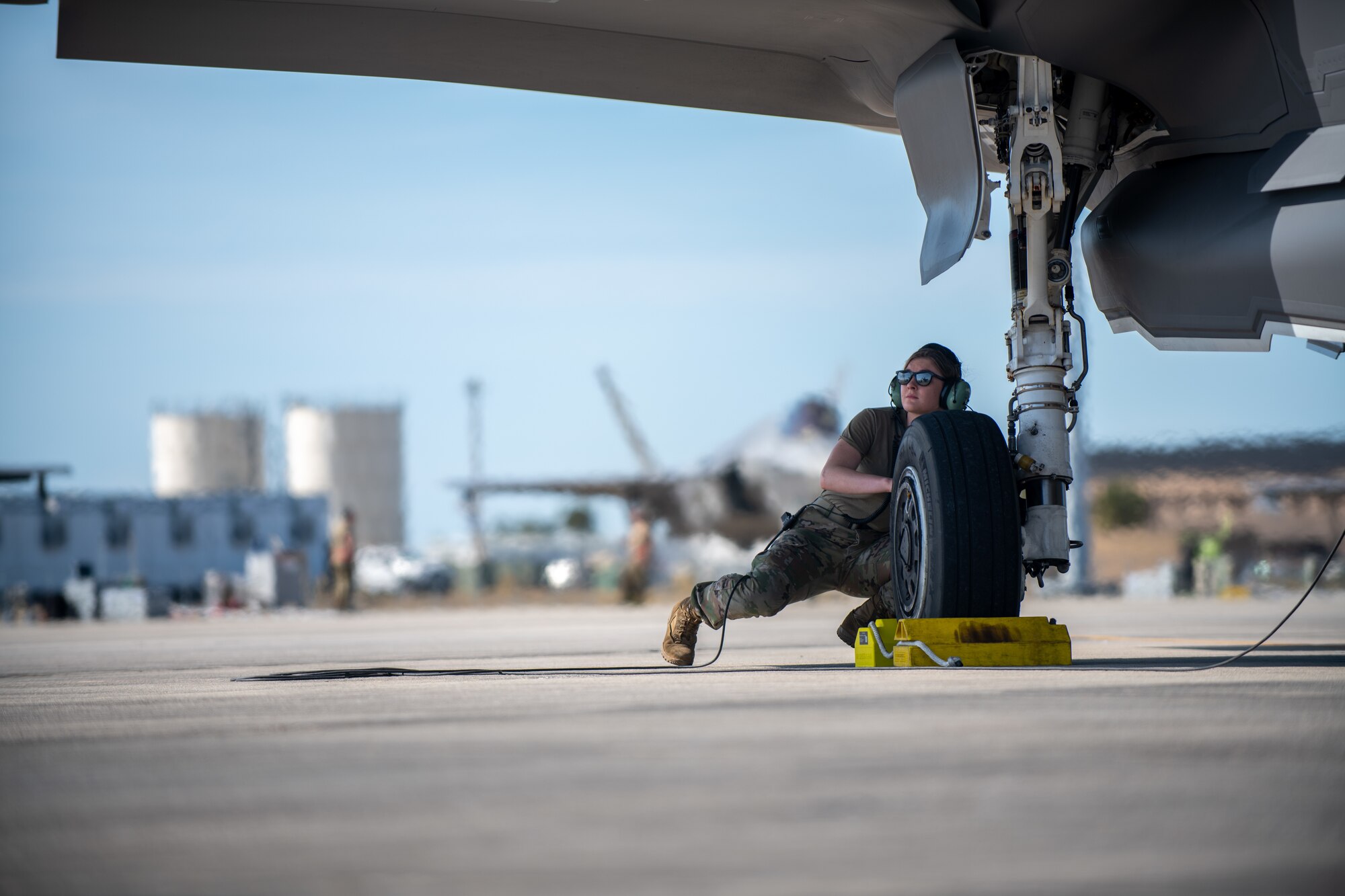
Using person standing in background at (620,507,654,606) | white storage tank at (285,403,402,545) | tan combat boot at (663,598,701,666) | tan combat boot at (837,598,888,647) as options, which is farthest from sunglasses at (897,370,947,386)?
white storage tank at (285,403,402,545)

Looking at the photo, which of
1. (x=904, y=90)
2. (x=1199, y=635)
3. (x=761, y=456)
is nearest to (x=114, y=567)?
(x=761, y=456)

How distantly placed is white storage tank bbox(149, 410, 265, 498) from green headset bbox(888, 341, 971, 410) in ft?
189

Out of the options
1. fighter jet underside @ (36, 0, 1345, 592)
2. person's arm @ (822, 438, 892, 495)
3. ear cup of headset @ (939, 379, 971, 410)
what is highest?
fighter jet underside @ (36, 0, 1345, 592)

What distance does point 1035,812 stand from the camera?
76.0 inches

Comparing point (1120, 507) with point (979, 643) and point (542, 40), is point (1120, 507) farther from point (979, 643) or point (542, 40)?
point (979, 643)

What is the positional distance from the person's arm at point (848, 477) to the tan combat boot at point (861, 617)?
497 millimetres

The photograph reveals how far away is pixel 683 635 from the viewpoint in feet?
18.8

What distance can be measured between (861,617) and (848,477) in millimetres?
833

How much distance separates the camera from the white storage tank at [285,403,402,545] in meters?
61.1

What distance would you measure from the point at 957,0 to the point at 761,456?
2612 cm

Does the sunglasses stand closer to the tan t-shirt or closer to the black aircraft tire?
the tan t-shirt

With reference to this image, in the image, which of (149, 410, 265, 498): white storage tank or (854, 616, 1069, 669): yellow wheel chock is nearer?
(854, 616, 1069, 669): yellow wheel chock

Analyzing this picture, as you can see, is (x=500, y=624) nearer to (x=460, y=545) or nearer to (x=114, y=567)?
(x=114, y=567)

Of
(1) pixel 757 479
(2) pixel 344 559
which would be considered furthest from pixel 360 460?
(2) pixel 344 559
